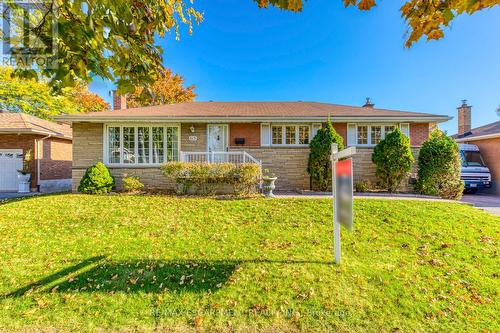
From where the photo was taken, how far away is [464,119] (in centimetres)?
1769

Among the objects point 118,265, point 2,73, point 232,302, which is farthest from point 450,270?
point 2,73

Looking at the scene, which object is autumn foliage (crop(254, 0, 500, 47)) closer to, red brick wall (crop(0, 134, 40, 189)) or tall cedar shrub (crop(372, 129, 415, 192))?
tall cedar shrub (crop(372, 129, 415, 192))

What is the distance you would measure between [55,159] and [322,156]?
15587 mm

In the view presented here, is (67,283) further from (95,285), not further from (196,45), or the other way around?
(196,45)

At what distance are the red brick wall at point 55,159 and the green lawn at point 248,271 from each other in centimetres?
821

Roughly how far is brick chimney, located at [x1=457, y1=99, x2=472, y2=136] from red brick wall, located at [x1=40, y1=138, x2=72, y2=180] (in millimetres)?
28619

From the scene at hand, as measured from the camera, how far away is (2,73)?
17016mm

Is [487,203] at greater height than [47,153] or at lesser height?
lesser

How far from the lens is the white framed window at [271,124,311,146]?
10.9 m

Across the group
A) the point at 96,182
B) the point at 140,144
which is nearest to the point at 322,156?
the point at 140,144

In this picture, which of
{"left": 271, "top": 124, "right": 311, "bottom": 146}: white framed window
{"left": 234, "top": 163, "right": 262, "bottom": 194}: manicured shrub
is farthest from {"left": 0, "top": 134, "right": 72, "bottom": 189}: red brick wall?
{"left": 271, "top": 124, "right": 311, "bottom": 146}: white framed window

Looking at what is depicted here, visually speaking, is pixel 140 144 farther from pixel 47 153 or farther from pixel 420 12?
pixel 420 12

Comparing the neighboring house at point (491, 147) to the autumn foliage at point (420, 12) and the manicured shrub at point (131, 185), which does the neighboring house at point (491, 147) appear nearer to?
the autumn foliage at point (420, 12)

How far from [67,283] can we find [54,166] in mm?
13669
